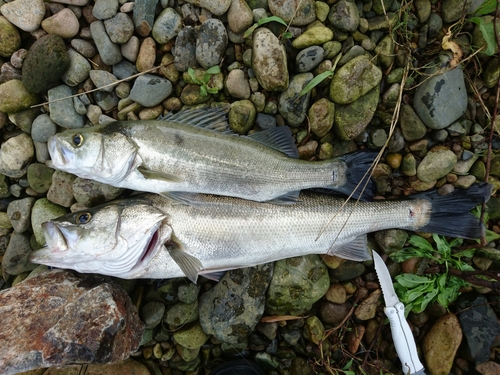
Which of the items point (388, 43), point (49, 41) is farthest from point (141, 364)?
point (388, 43)

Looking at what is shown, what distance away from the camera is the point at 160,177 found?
2.73m

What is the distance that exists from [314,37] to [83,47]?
7.41 ft

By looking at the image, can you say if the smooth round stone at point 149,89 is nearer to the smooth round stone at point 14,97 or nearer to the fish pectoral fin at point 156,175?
the fish pectoral fin at point 156,175

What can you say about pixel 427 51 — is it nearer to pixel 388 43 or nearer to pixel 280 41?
pixel 388 43

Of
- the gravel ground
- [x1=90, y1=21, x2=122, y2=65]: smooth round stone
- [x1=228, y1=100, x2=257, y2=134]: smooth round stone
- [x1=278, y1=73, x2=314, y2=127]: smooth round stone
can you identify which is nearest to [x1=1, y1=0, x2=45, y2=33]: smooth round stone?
the gravel ground

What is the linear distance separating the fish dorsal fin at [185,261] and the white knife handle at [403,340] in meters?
1.95

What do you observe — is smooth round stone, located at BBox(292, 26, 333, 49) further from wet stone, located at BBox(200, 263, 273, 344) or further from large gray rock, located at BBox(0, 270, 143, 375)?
large gray rock, located at BBox(0, 270, 143, 375)

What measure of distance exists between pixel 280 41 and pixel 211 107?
921mm

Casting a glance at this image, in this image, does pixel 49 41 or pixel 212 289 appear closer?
pixel 49 41

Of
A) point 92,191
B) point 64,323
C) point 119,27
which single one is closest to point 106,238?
point 92,191

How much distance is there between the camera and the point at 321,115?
318 cm

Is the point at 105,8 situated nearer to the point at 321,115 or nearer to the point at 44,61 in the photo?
the point at 44,61

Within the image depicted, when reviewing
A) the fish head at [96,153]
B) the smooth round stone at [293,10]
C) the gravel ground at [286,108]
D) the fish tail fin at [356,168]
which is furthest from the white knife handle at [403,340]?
the smooth round stone at [293,10]

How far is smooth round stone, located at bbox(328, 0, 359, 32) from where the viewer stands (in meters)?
3.08
